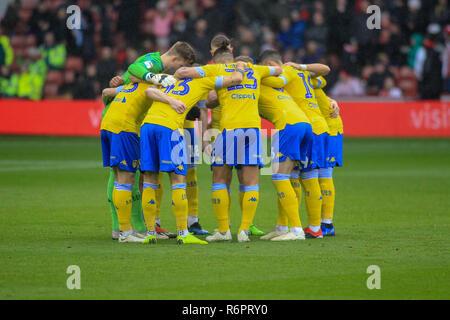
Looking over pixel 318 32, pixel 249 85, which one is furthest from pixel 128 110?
pixel 318 32

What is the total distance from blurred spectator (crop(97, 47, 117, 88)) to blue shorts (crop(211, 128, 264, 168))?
17.2 metres

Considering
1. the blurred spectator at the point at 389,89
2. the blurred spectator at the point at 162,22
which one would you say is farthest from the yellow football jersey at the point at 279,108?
the blurred spectator at the point at 162,22

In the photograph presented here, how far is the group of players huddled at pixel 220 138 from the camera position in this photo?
924 centimetres

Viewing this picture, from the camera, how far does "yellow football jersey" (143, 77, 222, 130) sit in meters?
9.23

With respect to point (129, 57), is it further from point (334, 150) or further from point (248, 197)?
point (248, 197)

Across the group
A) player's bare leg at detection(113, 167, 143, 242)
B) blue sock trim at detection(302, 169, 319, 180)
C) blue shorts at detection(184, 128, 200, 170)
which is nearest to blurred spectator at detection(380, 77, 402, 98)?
blue shorts at detection(184, 128, 200, 170)

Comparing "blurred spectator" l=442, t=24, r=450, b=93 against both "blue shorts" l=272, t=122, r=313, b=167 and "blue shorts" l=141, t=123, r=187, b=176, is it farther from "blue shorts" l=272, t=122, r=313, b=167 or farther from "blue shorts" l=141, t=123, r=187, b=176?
"blue shorts" l=141, t=123, r=187, b=176

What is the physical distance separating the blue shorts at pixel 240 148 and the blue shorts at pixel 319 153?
2.59 feet

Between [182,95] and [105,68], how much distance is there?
57.5ft

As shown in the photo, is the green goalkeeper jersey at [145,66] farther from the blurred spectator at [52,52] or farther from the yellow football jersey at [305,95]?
the blurred spectator at [52,52]

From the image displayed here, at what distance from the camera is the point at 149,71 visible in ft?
31.0
